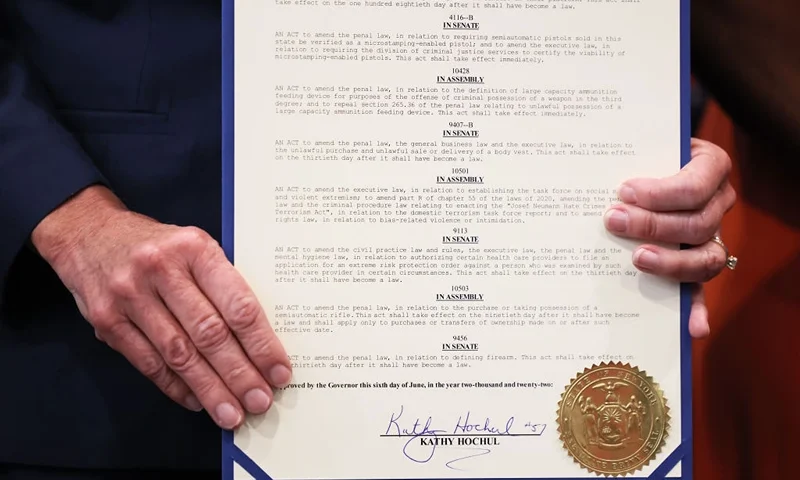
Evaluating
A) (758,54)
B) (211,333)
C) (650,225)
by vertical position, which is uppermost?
(758,54)

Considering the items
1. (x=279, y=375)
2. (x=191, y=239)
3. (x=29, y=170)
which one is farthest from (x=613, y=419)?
(x=29, y=170)

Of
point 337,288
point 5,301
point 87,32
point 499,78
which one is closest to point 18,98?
point 87,32

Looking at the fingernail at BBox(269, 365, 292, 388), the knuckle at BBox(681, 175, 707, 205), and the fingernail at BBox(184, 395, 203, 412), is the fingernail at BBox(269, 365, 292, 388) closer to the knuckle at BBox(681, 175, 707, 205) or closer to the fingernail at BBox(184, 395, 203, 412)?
the fingernail at BBox(184, 395, 203, 412)

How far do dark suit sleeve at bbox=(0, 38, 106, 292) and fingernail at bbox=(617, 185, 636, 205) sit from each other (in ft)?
1.81

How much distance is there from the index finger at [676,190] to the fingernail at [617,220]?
0.7 inches

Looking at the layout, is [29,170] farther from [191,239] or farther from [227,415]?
[227,415]

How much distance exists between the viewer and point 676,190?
756 millimetres

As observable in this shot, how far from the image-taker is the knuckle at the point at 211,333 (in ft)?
2.34

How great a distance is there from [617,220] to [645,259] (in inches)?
1.9

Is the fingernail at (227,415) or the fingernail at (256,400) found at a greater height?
the fingernail at (256,400)

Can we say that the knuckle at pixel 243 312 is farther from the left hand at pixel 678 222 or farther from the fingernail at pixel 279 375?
the left hand at pixel 678 222

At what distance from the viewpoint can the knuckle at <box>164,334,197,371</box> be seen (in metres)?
0.72

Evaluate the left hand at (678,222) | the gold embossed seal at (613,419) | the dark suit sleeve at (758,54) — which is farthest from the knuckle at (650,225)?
the dark suit sleeve at (758,54)
